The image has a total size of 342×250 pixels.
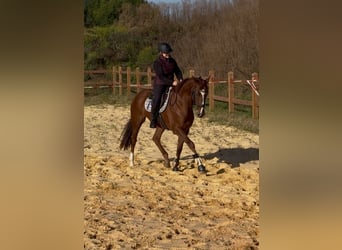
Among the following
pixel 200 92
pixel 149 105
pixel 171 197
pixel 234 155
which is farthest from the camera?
pixel 234 155

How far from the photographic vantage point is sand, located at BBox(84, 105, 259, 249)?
9.02 ft

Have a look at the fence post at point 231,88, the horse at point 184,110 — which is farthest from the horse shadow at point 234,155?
the fence post at point 231,88

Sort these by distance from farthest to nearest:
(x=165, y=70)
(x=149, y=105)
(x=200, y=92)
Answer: (x=149, y=105), (x=165, y=70), (x=200, y=92)

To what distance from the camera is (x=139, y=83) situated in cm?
1038

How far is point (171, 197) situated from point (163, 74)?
49.7 inches

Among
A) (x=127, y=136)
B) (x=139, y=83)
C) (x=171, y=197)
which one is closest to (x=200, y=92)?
(x=127, y=136)

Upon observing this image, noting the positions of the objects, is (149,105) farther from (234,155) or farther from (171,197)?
(171,197)

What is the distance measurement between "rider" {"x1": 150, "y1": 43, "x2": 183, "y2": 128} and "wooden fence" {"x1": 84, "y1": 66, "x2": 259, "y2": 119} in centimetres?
301

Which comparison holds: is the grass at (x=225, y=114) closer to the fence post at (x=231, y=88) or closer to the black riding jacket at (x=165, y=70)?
the fence post at (x=231, y=88)

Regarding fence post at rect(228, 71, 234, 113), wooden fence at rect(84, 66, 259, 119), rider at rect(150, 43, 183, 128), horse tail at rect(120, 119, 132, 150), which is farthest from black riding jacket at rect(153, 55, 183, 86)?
fence post at rect(228, 71, 234, 113)

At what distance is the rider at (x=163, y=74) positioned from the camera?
4.60 metres
